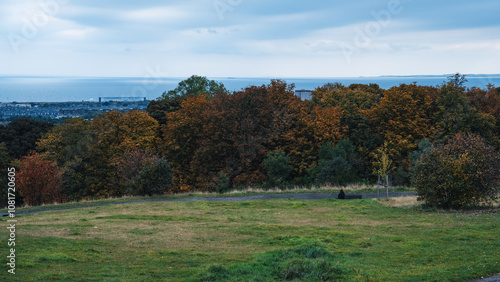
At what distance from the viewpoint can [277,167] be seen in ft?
140

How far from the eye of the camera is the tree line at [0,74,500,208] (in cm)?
4331

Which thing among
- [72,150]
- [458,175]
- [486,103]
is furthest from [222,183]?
[486,103]

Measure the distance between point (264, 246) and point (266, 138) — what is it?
104 feet

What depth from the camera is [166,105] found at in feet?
205

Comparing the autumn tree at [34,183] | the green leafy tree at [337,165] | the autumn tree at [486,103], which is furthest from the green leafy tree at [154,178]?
the autumn tree at [486,103]

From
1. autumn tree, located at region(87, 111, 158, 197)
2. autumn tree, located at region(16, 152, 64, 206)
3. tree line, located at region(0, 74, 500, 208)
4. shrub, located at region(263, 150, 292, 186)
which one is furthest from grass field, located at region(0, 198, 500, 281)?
autumn tree, located at region(87, 111, 158, 197)

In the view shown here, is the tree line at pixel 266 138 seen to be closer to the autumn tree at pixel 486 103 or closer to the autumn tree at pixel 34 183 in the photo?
the autumn tree at pixel 486 103

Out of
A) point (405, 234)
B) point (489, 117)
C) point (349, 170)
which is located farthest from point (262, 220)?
point (489, 117)

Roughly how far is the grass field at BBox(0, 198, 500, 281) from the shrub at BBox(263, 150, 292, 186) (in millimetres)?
17947

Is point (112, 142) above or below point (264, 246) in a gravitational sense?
above

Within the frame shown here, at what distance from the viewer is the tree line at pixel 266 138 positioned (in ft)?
142

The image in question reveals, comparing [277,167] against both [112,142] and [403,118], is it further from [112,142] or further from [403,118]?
[112,142]

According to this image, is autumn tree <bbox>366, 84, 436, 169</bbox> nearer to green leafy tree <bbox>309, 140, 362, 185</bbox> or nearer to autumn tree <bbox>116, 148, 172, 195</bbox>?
green leafy tree <bbox>309, 140, 362, 185</bbox>

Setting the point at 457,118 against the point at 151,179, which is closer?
the point at 151,179
